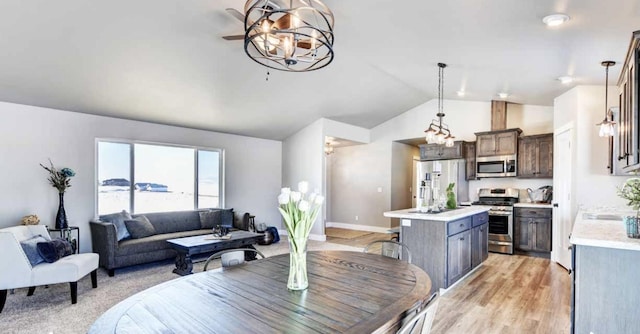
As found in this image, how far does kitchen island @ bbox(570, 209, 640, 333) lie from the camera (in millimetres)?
2016

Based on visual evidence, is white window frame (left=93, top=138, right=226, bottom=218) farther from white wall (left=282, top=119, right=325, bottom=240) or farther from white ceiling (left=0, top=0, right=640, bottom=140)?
white wall (left=282, top=119, right=325, bottom=240)

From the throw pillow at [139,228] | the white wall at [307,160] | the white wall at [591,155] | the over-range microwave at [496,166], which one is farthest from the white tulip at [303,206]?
the over-range microwave at [496,166]

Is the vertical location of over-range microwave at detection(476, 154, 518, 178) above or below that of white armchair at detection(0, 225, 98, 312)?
above

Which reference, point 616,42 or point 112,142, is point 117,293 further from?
point 616,42

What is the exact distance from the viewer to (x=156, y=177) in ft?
19.7

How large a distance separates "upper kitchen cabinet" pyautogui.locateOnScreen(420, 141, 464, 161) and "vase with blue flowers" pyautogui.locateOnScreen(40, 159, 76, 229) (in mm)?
6545

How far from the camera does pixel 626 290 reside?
6.67 ft

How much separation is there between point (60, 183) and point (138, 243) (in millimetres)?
1405

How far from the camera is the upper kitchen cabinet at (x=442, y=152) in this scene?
22.2 ft

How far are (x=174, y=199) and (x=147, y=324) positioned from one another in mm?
5448

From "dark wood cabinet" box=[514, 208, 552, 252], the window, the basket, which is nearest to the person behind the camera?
the basket

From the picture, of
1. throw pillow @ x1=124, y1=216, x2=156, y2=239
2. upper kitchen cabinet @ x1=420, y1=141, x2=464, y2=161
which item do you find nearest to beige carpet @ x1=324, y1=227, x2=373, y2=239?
upper kitchen cabinet @ x1=420, y1=141, x2=464, y2=161

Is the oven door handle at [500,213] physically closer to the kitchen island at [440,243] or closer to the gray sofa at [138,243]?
the kitchen island at [440,243]

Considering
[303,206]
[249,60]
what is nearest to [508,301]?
[303,206]
